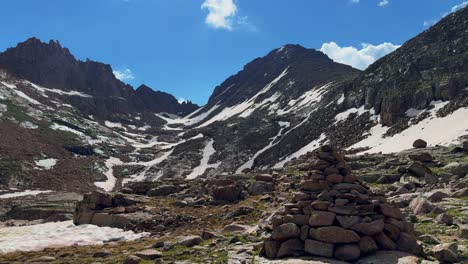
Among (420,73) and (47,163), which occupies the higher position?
(420,73)

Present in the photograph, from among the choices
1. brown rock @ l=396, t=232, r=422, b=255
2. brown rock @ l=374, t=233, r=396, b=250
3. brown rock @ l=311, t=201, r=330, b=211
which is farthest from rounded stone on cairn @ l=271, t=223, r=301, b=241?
brown rock @ l=396, t=232, r=422, b=255

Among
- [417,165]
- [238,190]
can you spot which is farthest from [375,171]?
[238,190]

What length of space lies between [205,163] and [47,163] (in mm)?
50323

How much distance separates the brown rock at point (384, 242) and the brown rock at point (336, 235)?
35.0 inches

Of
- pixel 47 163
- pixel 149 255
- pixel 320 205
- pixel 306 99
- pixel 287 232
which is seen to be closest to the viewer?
pixel 287 232

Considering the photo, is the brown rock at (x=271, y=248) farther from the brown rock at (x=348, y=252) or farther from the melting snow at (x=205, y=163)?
the melting snow at (x=205, y=163)

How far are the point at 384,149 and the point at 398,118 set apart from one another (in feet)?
66.0

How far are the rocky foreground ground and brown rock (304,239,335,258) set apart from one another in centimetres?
32

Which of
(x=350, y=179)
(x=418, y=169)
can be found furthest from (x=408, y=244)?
(x=418, y=169)

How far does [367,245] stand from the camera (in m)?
15.3

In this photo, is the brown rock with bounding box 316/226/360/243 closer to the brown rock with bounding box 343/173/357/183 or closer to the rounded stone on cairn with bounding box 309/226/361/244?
the rounded stone on cairn with bounding box 309/226/361/244

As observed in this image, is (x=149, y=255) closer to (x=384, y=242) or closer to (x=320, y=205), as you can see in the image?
(x=320, y=205)

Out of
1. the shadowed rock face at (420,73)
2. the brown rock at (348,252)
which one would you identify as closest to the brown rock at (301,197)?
the brown rock at (348,252)

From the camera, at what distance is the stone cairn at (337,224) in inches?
604
